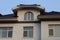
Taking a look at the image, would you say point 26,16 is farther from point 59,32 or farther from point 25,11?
point 59,32

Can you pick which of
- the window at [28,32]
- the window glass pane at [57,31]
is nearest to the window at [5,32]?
the window at [28,32]

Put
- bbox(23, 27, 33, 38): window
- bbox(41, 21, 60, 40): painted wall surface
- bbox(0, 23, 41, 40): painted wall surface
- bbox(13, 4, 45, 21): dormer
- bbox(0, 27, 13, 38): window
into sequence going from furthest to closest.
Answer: bbox(13, 4, 45, 21): dormer < bbox(0, 27, 13, 38): window < bbox(23, 27, 33, 38): window < bbox(0, 23, 41, 40): painted wall surface < bbox(41, 21, 60, 40): painted wall surface

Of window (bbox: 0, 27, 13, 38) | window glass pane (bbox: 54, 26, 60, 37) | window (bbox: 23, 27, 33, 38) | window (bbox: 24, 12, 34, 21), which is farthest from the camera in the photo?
window (bbox: 24, 12, 34, 21)

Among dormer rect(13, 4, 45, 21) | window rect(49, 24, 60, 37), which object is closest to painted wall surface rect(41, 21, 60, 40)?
window rect(49, 24, 60, 37)

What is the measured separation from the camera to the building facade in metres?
18.4

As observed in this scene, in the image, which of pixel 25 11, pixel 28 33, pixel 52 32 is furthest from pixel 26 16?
pixel 52 32

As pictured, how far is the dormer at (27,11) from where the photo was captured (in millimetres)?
19312

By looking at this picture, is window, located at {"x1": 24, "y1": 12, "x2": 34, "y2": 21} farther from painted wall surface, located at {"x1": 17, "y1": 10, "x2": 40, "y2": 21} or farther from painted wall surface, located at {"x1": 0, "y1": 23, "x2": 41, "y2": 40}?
painted wall surface, located at {"x1": 0, "y1": 23, "x2": 41, "y2": 40}

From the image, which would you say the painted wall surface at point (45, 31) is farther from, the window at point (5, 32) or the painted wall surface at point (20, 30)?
the window at point (5, 32)

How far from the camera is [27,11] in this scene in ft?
64.3

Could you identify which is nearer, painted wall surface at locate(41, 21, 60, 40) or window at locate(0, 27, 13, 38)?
painted wall surface at locate(41, 21, 60, 40)

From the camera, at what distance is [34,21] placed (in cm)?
1923

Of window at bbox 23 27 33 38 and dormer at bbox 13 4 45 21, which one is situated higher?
dormer at bbox 13 4 45 21

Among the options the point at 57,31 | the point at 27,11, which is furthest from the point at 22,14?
the point at 57,31
